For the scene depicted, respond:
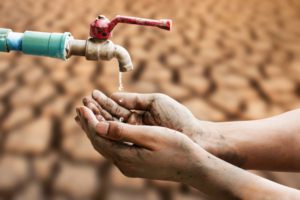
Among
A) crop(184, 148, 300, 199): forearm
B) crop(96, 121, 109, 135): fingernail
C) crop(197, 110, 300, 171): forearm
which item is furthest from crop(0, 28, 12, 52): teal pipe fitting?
crop(197, 110, 300, 171): forearm

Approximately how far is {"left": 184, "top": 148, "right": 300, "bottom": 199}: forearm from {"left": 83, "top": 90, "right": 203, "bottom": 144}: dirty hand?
18 centimetres

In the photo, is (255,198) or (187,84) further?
(187,84)

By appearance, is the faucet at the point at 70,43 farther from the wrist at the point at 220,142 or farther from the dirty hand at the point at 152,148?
the wrist at the point at 220,142

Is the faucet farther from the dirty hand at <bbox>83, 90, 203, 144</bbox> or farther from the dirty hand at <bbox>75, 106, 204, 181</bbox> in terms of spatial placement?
the dirty hand at <bbox>83, 90, 203, 144</bbox>

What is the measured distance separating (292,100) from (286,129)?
55cm

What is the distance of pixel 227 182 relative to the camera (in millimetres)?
680

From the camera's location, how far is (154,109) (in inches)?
34.2

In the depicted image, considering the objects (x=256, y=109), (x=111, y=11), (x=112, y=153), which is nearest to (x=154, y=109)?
(x=112, y=153)

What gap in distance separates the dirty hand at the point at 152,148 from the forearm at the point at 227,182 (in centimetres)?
2

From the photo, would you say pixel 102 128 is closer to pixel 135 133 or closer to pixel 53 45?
pixel 135 133

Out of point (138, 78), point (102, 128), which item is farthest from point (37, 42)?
point (138, 78)

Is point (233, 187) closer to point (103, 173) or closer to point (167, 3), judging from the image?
point (103, 173)

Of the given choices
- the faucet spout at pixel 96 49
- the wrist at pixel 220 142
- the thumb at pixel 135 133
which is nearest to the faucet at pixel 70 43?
the faucet spout at pixel 96 49

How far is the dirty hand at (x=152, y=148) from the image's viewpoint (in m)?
0.67
